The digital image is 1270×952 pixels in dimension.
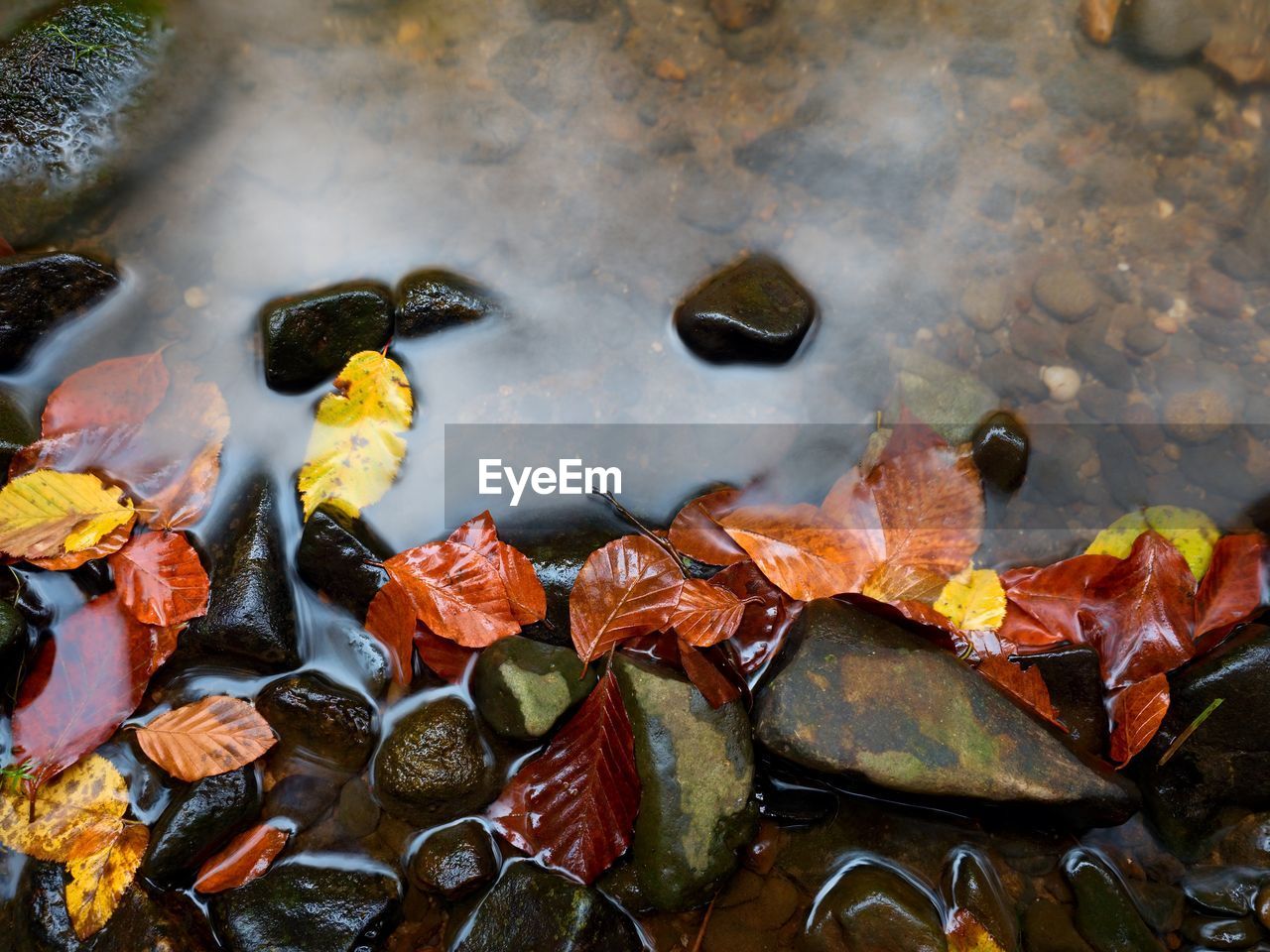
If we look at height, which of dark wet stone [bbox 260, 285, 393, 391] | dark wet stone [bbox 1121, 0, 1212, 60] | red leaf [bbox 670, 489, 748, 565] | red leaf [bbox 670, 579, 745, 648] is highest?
dark wet stone [bbox 1121, 0, 1212, 60]

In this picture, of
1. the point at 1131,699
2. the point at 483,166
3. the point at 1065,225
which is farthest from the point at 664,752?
the point at 1065,225

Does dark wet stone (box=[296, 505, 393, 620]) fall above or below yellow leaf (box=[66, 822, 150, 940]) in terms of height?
above

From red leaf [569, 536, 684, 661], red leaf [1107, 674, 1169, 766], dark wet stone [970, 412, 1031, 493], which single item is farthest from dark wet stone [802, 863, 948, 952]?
dark wet stone [970, 412, 1031, 493]

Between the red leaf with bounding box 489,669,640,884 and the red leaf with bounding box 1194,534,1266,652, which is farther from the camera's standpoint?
the red leaf with bounding box 1194,534,1266,652

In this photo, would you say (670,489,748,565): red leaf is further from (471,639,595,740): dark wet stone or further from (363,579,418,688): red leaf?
(363,579,418,688): red leaf

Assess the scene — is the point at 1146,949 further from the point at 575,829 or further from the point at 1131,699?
the point at 575,829

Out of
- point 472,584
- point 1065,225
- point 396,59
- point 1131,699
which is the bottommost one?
point 1131,699

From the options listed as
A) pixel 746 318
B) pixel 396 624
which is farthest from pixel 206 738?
pixel 746 318

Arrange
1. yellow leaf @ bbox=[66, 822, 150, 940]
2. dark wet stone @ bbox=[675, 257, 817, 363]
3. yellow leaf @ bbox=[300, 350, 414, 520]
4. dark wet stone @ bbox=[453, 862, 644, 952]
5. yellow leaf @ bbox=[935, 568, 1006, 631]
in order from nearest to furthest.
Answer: dark wet stone @ bbox=[453, 862, 644, 952]
yellow leaf @ bbox=[66, 822, 150, 940]
yellow leaf @ bbox=[935, 568, 1006, 631]
yellow leaf @ bbox=[300, 350, 414, 520]
dark wet stone @ bbox=[675, 257, 817, 363]
